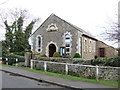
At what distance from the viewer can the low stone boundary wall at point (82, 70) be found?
33.9 ft

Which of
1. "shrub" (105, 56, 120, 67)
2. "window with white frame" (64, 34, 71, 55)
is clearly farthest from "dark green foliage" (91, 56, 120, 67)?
"window with white frame" (64, 34, 71, 55)

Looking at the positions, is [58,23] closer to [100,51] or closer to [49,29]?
[49,29]

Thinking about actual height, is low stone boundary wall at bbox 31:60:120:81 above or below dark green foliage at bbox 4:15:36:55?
below

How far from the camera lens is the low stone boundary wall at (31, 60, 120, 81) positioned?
10330 mm

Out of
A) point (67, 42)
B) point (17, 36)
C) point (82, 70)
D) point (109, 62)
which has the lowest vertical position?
point (82, 70)

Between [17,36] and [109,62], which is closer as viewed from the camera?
[109,62]

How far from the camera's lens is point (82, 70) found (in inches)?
472

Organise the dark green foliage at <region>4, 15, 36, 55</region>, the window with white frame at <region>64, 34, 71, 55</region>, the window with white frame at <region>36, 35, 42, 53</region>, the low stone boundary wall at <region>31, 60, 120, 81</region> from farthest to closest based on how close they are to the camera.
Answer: the dark green foliage at <region>4, 15, 36, 55</region>
the window with white frame at <region>36, 35, 42, 53</region>
the window with white frame at <region>64, 34, 71, 55</region>
the low stone boundary wall at <region>31, 60, 120, 81</region>

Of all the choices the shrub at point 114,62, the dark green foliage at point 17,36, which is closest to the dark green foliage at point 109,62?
the shrub at point 114,62

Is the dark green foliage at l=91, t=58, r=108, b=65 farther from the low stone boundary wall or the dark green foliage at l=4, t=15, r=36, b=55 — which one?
the dark green foliage at l=4, t=15, r=36, b=55

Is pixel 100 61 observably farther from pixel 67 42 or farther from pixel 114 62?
pixel 67 42

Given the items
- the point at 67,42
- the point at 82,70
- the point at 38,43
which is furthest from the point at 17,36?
the point at 82,70

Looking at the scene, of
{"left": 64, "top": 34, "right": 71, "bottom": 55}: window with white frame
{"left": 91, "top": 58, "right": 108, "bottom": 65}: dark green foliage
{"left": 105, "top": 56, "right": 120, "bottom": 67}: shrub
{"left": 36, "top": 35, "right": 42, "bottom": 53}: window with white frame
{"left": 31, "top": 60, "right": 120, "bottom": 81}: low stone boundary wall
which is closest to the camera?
{"left": 31, "top": 60, "right": 120, "bottom": 81}: low stone boundary wall

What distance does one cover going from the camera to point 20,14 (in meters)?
40.7
